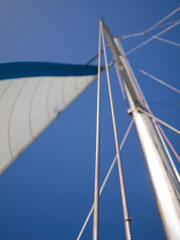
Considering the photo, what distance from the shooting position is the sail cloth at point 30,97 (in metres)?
1.74

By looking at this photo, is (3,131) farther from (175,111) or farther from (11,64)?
(175,111)

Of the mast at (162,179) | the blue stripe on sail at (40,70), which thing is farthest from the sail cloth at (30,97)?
the mast at (162,179)

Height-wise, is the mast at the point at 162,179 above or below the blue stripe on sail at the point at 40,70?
below

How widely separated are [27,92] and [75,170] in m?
10.9

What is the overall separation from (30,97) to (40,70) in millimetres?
423

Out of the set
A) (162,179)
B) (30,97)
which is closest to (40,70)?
(30,97)

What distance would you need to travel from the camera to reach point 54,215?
12.2m

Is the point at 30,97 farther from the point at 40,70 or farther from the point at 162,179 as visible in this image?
the point at 162,179

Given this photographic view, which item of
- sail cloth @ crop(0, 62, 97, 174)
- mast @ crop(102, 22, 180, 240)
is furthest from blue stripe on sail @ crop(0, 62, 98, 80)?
mast @ crop(102, 22, 180, 240)

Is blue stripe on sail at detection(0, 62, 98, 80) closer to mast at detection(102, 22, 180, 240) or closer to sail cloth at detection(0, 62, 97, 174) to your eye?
sail cloth at detection(0, 62, 97, 174)

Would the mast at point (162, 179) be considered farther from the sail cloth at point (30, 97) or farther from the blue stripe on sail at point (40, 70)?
the blue stripe on sail at point (40, 70)

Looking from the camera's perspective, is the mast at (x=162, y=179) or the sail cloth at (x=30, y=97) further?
the sail cloth at (x=30, y=97)

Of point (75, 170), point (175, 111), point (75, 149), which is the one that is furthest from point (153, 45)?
point (75, 170)

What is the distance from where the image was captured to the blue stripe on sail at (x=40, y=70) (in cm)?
182
